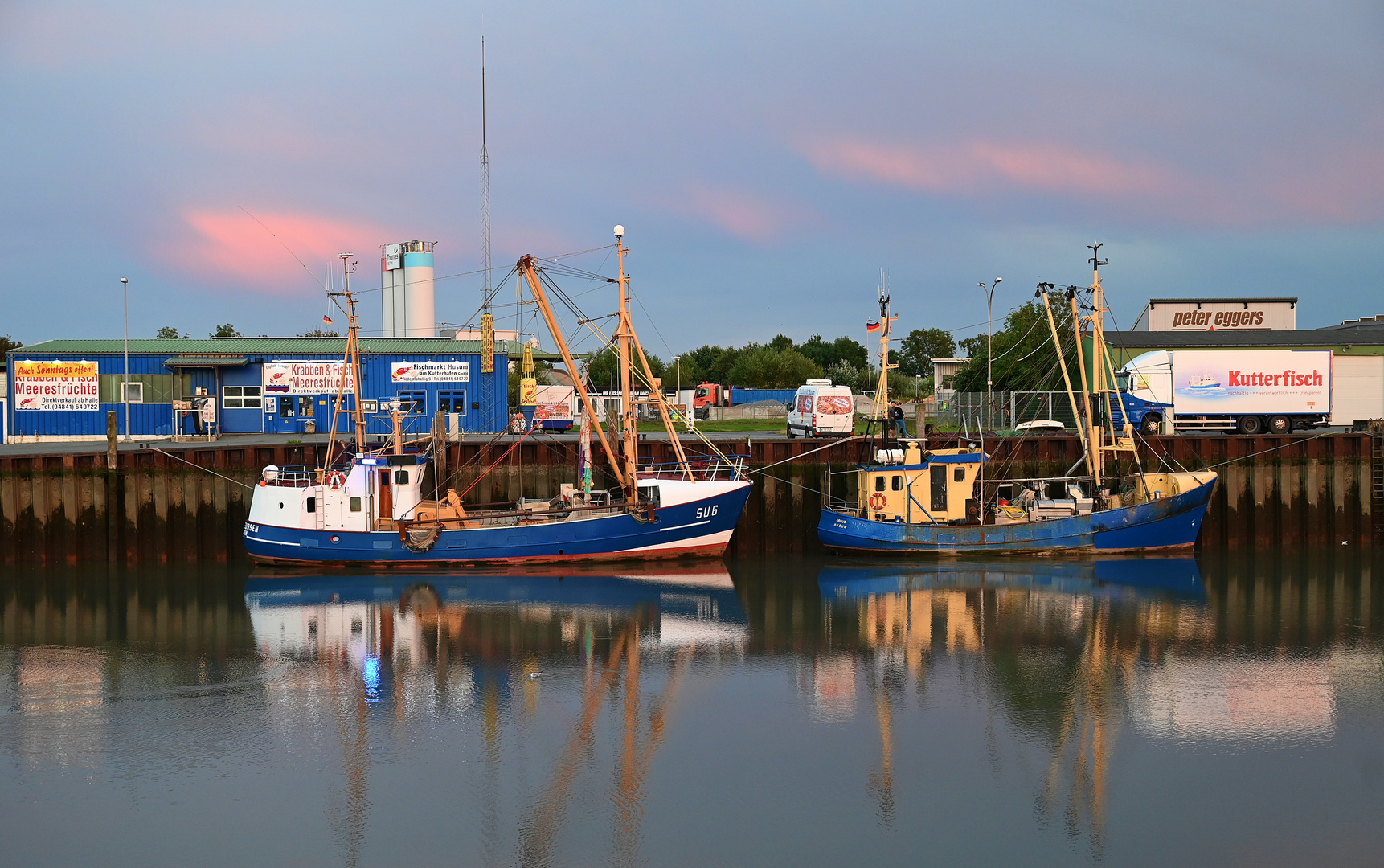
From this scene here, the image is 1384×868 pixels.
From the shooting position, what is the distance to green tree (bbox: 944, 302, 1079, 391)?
5092 centimetres

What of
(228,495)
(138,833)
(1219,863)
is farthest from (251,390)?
(1219,863)

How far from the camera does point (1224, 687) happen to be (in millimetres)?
17906

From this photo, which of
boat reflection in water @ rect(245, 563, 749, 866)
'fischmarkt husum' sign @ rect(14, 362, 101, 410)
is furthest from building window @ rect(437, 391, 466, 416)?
boat reflection in water @ rect(245, 563, 749, 866)

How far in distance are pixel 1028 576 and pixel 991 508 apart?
10.8ft

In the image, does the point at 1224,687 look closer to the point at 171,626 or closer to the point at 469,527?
the point at 469,527

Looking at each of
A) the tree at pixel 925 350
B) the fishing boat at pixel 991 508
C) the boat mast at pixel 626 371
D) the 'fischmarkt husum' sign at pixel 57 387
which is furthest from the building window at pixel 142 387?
the tree at pixel 925 350

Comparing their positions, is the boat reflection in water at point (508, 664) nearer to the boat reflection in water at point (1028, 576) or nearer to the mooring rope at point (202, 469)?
the mooring rope at point (202, 469)

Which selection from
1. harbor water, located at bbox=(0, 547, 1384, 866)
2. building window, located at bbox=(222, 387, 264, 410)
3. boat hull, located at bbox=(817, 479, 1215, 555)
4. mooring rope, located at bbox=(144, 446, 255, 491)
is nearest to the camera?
harbor water, located at bbox=(0, 547, 1384, 866)

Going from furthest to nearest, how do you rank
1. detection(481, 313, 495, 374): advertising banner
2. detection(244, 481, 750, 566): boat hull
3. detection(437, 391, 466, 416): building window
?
detection(437, 391, 466, 416): building window
detection(481, 313, 495, 374): advertising banner
detection(244, 481, 750, 566): boat hull

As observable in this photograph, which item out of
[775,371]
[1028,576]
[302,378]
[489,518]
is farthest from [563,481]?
[775,371]

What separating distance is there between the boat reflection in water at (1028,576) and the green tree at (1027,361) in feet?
62.0

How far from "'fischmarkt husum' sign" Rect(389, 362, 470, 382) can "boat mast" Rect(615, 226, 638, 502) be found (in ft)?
46.0

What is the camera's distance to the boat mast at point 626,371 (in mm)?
28609

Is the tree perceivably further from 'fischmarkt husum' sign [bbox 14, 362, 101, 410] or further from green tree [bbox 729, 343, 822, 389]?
'fischmarkt husum' sign [bbox 14, 362, 101, 410]
